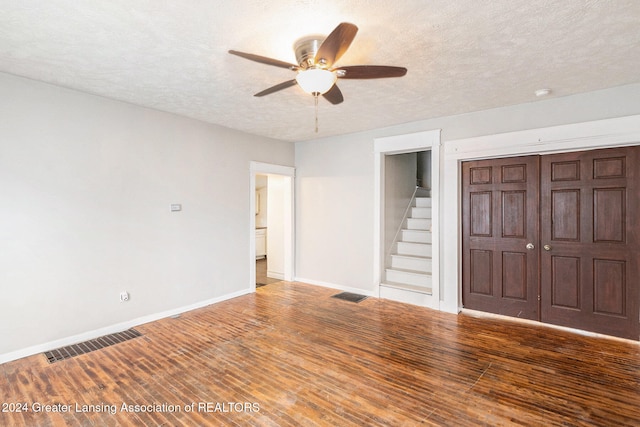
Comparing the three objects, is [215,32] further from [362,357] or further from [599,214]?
[599,214]

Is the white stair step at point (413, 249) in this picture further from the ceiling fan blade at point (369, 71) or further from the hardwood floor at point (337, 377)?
the ceiling fan blade at point (369, 71)

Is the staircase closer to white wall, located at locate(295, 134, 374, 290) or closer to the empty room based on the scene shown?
the empty room

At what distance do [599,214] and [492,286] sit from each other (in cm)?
144

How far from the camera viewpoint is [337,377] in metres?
2.69

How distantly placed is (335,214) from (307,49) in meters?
3.49

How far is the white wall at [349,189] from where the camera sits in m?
3.93

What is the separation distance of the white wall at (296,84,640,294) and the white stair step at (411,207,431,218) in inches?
48.4

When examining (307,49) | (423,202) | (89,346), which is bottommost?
(89,346)

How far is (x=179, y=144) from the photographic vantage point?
437 cm

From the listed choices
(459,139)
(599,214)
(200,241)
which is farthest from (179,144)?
(599,214)

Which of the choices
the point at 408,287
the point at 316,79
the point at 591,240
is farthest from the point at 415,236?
the point at 316,79

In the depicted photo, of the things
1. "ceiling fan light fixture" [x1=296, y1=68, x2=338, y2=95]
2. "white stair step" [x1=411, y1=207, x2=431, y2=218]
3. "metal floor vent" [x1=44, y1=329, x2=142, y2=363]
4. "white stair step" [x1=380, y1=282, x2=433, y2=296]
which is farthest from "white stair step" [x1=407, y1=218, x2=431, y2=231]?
"metal floor vent" [x1=44, y1=329, x2=142, y2=363]

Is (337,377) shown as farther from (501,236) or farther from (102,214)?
(102,214)

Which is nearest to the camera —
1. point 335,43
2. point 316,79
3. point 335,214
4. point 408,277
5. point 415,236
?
point 335,43
